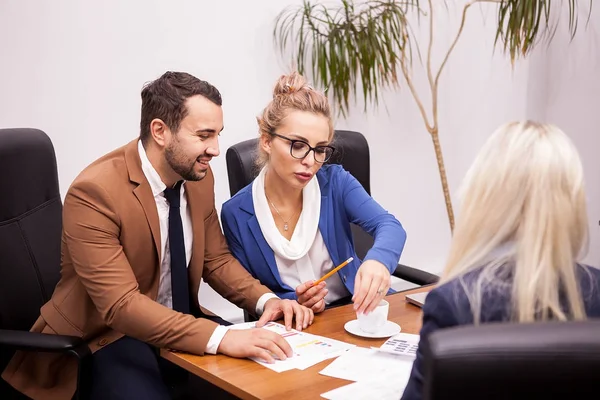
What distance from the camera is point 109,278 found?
73.8 inches

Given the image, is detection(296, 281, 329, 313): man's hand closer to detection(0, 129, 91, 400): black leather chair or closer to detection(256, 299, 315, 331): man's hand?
detection(256, 299, 315, 331): man's hand

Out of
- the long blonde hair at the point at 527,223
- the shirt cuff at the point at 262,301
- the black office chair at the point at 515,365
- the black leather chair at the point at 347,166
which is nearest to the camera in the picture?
the black office chair at the point at 515,365

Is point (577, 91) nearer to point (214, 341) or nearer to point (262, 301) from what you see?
point (262, 301)

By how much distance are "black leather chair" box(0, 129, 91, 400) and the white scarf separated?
24.4 inches

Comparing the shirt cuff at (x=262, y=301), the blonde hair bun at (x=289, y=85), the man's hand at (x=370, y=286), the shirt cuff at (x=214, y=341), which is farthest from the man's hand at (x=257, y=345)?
the blonde hair bun at (x=289, y=85)

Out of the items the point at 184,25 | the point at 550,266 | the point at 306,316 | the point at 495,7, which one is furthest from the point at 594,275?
the point at 495,7

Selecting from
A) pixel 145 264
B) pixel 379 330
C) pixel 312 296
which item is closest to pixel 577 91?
pixel 312 296

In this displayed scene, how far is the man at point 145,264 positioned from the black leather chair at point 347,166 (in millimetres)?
Result: 249

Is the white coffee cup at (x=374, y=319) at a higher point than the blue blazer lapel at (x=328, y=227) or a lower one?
lower

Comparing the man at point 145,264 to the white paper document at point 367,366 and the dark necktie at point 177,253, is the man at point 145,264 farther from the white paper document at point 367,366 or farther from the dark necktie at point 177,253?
the white paper document at point 367,366

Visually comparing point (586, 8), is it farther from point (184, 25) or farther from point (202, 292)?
point (202, 292)

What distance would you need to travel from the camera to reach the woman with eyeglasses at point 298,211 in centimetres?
224

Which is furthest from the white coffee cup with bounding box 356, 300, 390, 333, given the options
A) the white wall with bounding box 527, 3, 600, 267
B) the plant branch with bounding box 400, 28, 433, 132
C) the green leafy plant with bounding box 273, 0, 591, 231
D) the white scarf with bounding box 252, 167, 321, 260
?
the white wall with bounding box 527, 3, 600, 267

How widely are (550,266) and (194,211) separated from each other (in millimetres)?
1292
